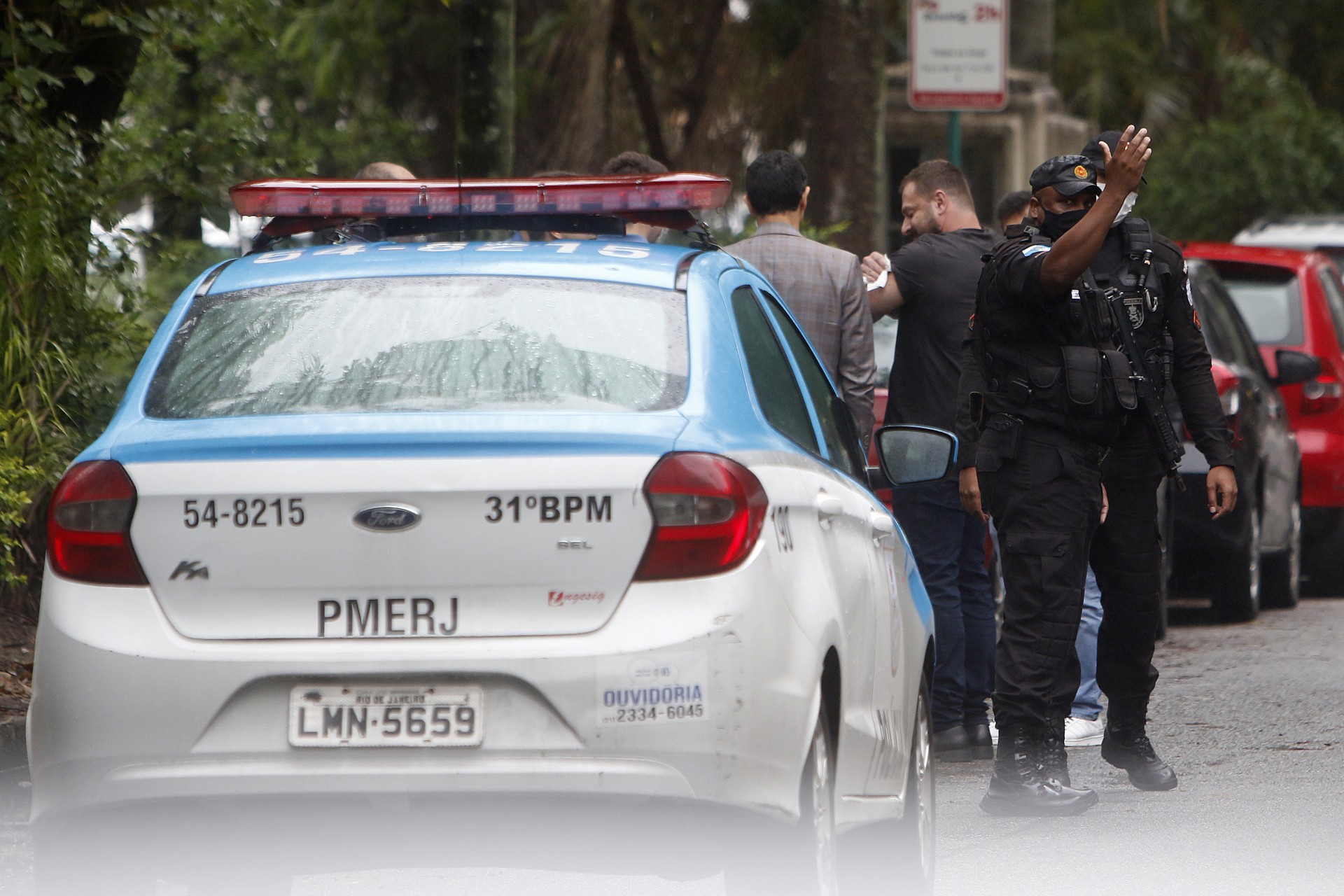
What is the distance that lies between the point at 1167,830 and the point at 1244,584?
4796 mm

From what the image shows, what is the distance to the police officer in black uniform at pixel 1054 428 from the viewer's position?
6.02 metres

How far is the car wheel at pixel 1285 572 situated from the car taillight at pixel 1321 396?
0.55 meters

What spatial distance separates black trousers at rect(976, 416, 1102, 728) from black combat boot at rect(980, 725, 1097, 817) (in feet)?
0.18

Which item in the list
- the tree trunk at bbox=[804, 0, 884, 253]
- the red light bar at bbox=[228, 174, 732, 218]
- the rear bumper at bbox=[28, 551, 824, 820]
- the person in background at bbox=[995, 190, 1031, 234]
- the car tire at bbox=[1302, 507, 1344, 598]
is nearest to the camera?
the rear bumper at bbox=[28, 551, 824, 820]

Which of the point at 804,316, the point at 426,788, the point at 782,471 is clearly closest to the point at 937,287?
the point at 804,316

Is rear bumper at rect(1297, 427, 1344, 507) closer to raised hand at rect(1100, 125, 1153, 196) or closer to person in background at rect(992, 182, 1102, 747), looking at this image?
person in background at rect(992, 182, 1102, 747)

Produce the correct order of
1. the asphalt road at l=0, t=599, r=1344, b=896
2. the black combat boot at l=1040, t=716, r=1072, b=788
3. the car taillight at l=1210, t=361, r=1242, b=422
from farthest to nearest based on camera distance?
the car taillight at l=1210, t=361, r=1242, b=422
the black combat boot at l=1040, t=716, r=1072, b=788
the asphalt road at l=0, t=599, r=1344, b=896

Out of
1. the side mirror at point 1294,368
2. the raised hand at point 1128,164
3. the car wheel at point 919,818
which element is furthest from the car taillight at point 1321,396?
the car wheel at point 919,818

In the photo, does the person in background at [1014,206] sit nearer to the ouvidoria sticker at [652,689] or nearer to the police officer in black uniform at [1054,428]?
the police officer in black uniform at [1054,428]

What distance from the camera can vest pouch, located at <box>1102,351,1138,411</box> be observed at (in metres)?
5.98

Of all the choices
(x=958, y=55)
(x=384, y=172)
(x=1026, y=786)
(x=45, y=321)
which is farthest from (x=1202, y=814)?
(x=958, y=55)

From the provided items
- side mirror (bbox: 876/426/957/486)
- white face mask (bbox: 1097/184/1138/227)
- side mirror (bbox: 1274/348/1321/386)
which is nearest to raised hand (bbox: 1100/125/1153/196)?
white face mask (bbox: 1097/184/1138/227)

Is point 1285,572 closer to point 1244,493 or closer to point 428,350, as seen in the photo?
point 1244,493

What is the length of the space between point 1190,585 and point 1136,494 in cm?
529
